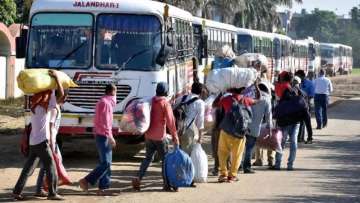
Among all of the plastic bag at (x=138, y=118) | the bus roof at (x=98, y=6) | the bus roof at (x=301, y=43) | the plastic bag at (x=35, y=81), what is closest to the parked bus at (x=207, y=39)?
the bus roof at (x=98, y=6)

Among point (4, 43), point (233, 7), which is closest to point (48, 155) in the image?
point (4, 43)

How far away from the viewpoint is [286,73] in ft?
51.7

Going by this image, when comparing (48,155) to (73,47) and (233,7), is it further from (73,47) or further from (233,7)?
(233,7)

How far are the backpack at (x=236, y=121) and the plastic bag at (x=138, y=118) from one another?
140cm

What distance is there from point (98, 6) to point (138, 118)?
3.89 m

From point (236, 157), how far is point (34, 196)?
3546mm

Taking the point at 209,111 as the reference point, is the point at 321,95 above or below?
Answer: below

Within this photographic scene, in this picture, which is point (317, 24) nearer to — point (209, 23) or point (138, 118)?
point (209, 23)

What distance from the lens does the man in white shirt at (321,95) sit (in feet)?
80.7

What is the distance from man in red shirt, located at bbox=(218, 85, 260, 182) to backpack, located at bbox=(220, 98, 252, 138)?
0.08 m

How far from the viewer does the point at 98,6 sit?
51.6 ft

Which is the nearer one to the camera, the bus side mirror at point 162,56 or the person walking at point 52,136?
the person walking at point 52,136

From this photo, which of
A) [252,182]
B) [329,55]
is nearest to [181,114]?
[252,182]

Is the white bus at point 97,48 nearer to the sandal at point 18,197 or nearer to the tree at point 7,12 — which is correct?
the sandal at point 18,197
